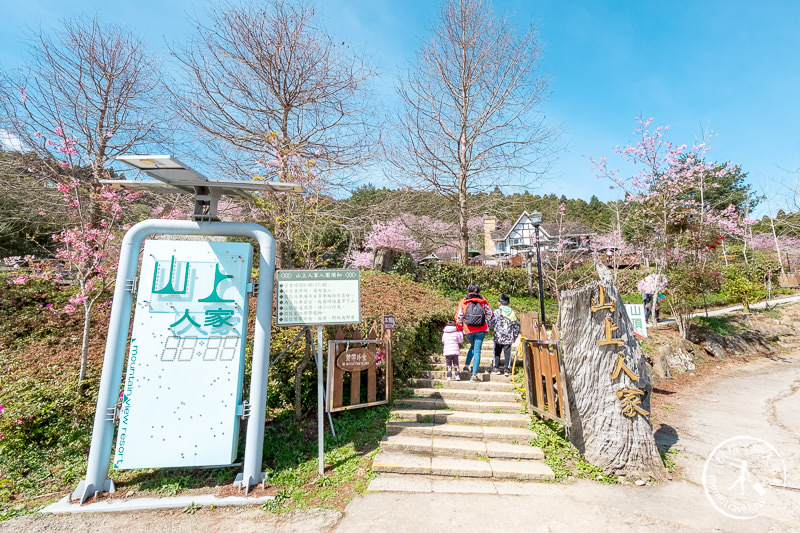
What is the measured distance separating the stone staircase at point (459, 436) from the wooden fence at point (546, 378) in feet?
1.11

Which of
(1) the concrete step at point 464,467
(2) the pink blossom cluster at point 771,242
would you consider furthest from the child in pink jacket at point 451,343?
(2) the pink blossom cluster at point 771,242

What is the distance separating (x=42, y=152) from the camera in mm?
7051

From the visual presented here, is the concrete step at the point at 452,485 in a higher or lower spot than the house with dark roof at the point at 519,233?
lower

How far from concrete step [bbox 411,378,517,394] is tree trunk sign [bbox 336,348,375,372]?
4.83 ft

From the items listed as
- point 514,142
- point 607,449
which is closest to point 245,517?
point 607,449

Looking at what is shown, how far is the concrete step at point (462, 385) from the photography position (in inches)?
240

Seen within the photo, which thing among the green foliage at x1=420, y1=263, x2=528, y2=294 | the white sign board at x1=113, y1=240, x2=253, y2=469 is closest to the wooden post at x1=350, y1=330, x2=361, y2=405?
the white sign board at x1=113, y1=240, x2=253, y2=469

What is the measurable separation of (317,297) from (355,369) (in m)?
1.29

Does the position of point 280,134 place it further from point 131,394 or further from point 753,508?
point 753,508

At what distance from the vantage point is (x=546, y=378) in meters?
4.88

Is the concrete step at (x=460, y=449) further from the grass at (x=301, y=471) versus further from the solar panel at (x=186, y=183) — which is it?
the solar panel at (x=186, y=183)

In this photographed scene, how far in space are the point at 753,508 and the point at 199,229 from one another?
667 centimetres

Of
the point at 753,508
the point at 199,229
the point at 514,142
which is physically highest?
the point at 514,142

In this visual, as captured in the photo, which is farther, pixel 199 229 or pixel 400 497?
pixel 199 229
